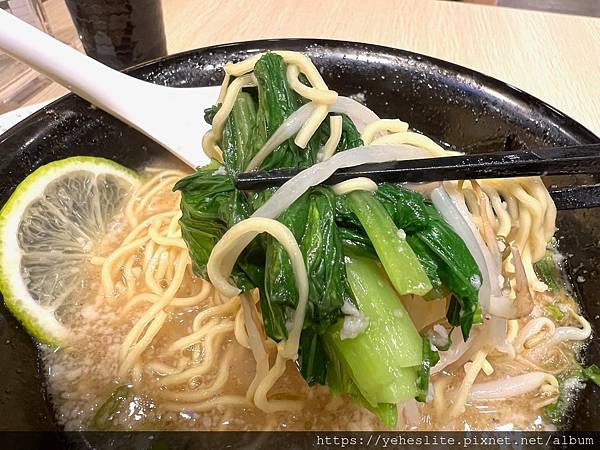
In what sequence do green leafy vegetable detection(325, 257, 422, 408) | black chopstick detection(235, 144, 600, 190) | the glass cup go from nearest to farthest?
green leafy vegetable detection(325, 257, 422, 408) < black chopstick detection(235, 144, 600, 190) < the glass cup

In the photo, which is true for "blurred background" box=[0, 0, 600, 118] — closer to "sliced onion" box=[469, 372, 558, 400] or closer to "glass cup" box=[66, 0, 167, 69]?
"glass cup" box=[66, 0, 167, 69]

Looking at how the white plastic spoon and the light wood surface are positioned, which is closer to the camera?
the white plastic spoon

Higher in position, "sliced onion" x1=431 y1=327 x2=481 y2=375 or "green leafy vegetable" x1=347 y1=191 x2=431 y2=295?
"green leafy vegetable" x1=347 y1=191 x2=431 y2=295

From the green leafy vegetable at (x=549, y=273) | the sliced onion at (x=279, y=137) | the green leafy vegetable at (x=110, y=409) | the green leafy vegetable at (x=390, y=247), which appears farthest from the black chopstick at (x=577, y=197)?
the green leafy vegetable at (x=110, y=409)

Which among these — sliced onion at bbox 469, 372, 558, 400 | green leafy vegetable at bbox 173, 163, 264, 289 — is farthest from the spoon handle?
sliced onion at bbox 469, 372, 558, 400

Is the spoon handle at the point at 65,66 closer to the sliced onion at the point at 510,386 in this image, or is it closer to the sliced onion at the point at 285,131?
the sliced onion at the point at 285,131

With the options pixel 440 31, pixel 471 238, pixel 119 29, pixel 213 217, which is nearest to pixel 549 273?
pixel 471 238

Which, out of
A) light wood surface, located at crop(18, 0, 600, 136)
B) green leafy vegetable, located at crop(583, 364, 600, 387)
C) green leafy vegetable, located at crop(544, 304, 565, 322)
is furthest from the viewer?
light wood surface, located at crop(18, 0, 600, 136)
